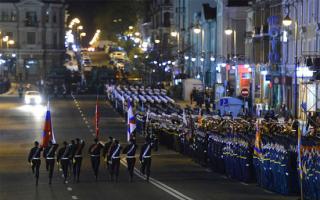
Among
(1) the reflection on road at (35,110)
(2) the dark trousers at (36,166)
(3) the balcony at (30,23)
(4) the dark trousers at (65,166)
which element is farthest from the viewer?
(3) the balcony at (30,23)

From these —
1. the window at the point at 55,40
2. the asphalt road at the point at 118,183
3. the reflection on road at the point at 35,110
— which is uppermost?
the window at the point at 55,40

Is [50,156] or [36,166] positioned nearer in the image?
[36,166]

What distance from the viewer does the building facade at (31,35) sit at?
495 ft

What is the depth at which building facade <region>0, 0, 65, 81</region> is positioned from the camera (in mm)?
151000

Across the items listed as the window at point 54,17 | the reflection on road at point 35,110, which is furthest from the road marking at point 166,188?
the window at point 54,17

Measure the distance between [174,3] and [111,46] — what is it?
49675 millimetres

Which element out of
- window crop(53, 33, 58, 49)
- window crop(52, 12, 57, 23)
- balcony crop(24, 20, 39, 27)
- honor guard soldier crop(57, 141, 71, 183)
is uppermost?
window crop(52, 12, 57, 23)

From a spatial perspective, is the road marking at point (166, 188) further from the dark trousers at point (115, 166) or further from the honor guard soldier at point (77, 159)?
the honor guard soldier at point (77, 159)

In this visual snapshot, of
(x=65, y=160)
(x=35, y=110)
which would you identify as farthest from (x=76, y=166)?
(x=35, y=110)

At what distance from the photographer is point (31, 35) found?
154250mm

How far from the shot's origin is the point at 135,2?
188 m

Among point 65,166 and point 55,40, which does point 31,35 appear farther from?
point 65,166

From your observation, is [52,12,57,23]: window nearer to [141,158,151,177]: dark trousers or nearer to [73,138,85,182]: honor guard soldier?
[141,158,151,177]: dark trousers

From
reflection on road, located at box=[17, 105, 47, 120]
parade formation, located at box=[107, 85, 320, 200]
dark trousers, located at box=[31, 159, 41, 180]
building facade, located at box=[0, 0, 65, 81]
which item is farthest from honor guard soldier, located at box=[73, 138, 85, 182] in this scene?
building facade, located at box=[0, 0, 65, 81]
